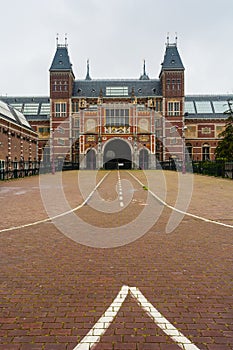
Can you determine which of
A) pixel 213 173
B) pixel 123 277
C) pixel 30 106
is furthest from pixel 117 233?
pixel 30 106

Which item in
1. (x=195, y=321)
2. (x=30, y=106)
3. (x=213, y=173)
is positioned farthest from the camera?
(x=30, y=106)

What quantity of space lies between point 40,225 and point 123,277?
447cm

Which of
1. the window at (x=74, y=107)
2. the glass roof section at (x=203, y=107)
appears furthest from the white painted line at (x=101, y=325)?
the glass roof section at (x=203, y=107)

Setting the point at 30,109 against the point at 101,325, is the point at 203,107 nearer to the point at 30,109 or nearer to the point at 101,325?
the point at 30,109

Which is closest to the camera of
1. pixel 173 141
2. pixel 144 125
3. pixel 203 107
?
pixel 144 125

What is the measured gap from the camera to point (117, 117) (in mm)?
62375

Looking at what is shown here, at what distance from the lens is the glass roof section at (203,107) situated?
70250mm

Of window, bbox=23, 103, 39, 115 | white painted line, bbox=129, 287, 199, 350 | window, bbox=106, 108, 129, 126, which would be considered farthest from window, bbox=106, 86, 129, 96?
white painted line, bbox=129, 287, 199, 350

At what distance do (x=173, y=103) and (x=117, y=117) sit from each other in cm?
1200

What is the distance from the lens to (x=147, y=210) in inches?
440

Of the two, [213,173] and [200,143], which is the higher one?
[200,143]

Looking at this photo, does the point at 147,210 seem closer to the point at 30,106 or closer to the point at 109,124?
the point at 109,124

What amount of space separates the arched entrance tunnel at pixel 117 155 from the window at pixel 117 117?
347 cm

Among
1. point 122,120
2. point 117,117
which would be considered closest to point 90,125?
point 117,117
